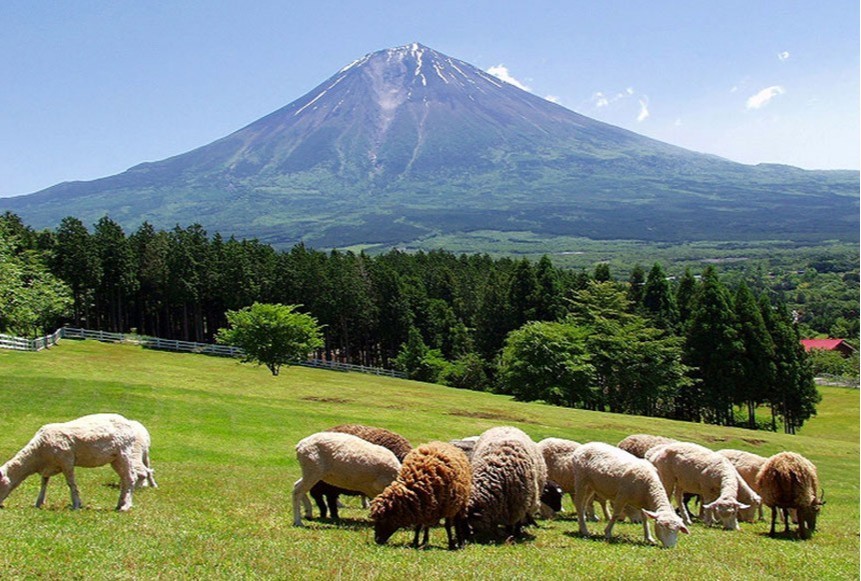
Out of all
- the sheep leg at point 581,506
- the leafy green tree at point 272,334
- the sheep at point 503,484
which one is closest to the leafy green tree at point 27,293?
the leafy green tree at point 272,334

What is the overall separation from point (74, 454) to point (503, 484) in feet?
A: 22.8

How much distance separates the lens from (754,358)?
5028cm

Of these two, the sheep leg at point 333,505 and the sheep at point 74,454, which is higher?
the sheep at point 74,454

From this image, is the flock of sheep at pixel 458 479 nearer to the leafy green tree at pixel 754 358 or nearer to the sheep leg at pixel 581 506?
the sheep leg at pixel 581 506

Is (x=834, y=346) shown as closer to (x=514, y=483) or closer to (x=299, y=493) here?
(x=514, y=483)

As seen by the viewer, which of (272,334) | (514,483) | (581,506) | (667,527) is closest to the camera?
(667,527)

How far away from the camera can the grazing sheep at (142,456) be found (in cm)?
1306

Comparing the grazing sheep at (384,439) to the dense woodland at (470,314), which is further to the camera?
the dense woodland at (470,314)

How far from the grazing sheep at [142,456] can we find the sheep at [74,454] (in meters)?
0.75

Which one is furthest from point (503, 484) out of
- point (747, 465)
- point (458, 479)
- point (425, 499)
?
point (747, 465)

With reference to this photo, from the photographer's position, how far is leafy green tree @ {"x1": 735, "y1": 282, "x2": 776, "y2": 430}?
4966 centimetres

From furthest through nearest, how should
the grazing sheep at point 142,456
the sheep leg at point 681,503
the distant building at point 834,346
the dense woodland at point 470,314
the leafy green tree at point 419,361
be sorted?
the distant building at point 834,346 → the leafy green tree at point 419,361 → the dense woodland at point 470,314 → the sheep leg at point 681,503 → the grazing sheep at point 142,456

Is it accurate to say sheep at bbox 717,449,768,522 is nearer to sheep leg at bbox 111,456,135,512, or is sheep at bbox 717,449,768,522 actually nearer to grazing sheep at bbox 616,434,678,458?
grazing sheep at bbox 616,434,678,458

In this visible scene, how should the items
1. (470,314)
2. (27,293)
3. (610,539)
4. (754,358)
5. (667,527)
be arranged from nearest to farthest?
(667,527) → (610,539) → (754,358) → (27,293) → (470,314)
